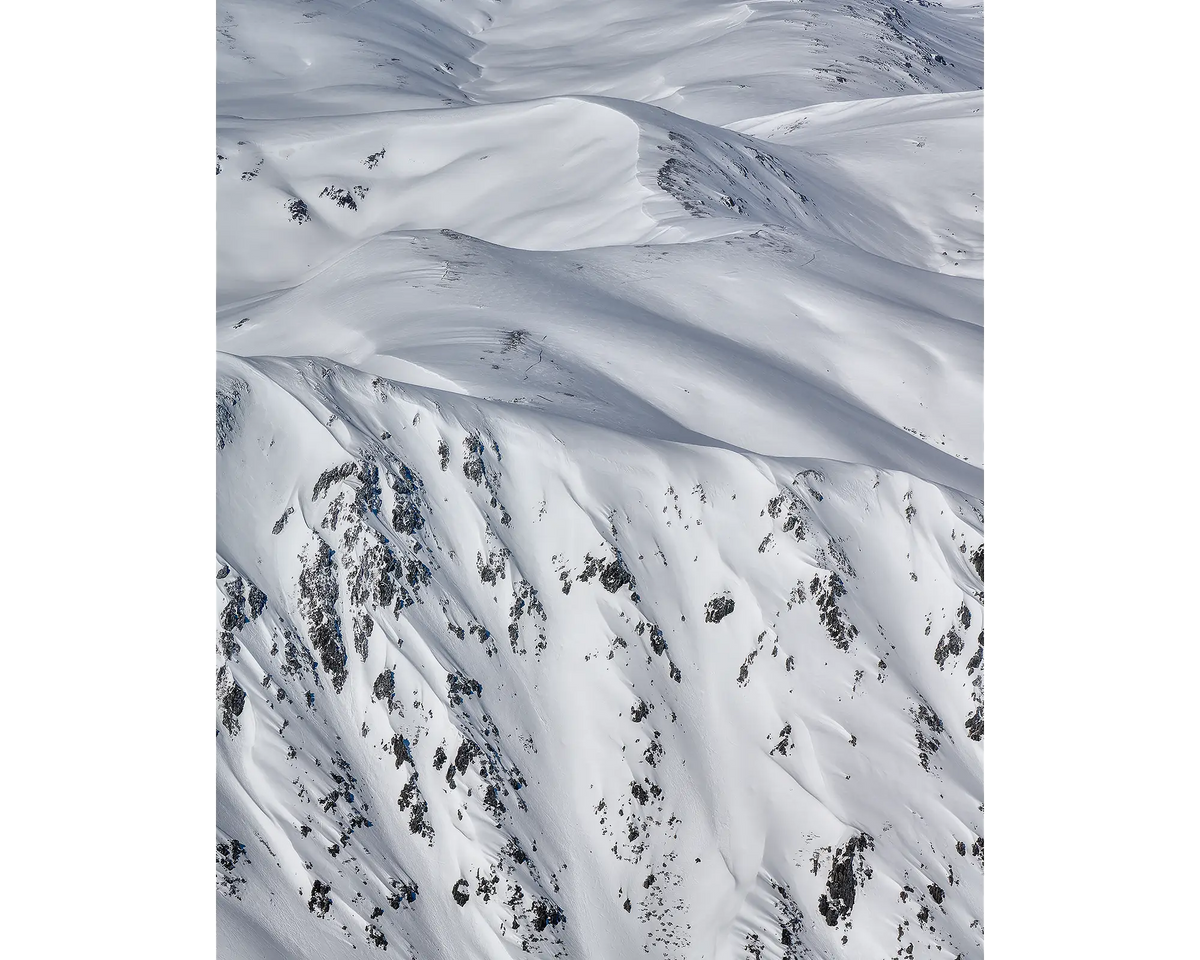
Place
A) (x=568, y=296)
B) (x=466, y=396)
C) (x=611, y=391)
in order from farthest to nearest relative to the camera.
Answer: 1. (x=568, y=296)
2. (x=611, y=391)
3. (x=466, y=396)

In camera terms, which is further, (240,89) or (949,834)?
(240,89)

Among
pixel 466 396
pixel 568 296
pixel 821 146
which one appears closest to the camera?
pixel 466 396
